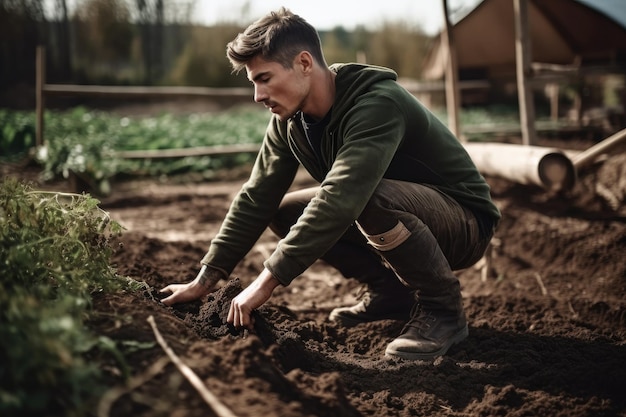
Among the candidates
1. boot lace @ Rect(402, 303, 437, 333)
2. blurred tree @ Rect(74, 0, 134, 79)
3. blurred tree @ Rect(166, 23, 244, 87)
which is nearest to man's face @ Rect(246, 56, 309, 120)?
boot lace @ Rect(402, 303, 437, 333)

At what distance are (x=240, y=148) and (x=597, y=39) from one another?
19.5 feet

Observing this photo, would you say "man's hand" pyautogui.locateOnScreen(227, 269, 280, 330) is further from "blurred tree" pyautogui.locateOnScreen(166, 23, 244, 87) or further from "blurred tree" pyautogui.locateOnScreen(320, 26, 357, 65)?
"blurred tree" pyautogui.locateOnScreen(166, 23, 244, 87)

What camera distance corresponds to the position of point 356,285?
4012 millimetres

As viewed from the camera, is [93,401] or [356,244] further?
[356,244]

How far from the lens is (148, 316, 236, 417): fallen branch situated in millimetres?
1501

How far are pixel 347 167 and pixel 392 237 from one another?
395mm

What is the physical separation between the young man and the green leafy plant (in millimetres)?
532

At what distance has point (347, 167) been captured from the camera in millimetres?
2373

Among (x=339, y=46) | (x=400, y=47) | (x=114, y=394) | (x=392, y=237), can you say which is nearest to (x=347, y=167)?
(x=392, y=237)

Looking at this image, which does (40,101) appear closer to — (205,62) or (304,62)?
(304,62)

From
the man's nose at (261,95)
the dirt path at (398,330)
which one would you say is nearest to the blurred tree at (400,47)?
the dirt path at (398,330)

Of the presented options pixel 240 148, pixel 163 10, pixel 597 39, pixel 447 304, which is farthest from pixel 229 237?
pixel 163 10

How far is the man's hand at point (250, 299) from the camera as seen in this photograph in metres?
2.27

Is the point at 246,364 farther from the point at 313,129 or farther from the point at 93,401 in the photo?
the point at 313,129
